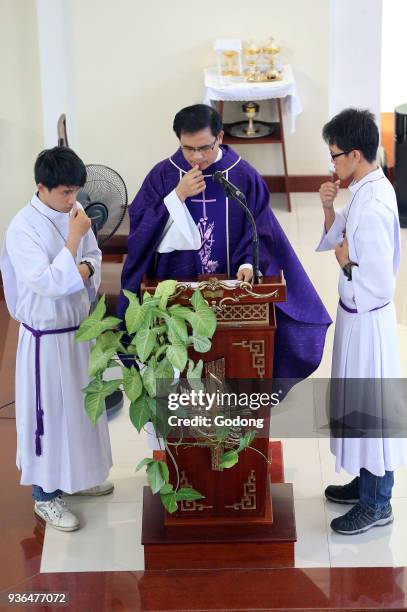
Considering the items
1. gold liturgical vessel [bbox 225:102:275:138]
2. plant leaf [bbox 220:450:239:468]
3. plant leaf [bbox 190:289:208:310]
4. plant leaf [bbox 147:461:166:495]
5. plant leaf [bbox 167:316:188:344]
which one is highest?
plant leaf [bbox 190:289:208:310]

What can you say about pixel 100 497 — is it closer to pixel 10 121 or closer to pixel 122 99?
pixel 10 121

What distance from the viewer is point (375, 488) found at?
4723 millimetres

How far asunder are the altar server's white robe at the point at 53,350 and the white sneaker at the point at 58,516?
0.33ft

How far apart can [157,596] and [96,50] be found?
187 inches

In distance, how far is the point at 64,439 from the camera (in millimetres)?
4730

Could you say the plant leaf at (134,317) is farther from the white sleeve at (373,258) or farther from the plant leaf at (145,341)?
the white sleeve at (373,258)

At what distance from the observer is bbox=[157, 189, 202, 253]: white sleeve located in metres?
4.55

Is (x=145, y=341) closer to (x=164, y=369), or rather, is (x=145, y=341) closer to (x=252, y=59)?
(x=164, y=369)

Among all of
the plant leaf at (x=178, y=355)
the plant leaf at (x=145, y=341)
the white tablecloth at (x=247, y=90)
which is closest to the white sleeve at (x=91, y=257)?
the plant leaf at (x=145, y=341)

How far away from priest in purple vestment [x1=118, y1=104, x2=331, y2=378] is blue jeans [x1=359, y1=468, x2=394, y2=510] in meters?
0.60

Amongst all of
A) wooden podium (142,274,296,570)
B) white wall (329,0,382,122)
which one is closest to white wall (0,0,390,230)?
white wall (329,0,382,122)

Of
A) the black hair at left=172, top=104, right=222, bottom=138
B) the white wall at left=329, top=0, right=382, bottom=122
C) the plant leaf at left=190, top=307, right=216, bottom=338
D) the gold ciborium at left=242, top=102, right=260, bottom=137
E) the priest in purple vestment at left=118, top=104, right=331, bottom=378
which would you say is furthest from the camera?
the white wall at left=329, top=0, right=382, bottom=122

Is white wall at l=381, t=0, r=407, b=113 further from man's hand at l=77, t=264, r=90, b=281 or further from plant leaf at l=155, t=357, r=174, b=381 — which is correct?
plant leaf at l=155, t=357, r=174, b=381

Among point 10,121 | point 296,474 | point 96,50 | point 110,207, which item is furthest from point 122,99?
point 296,474
